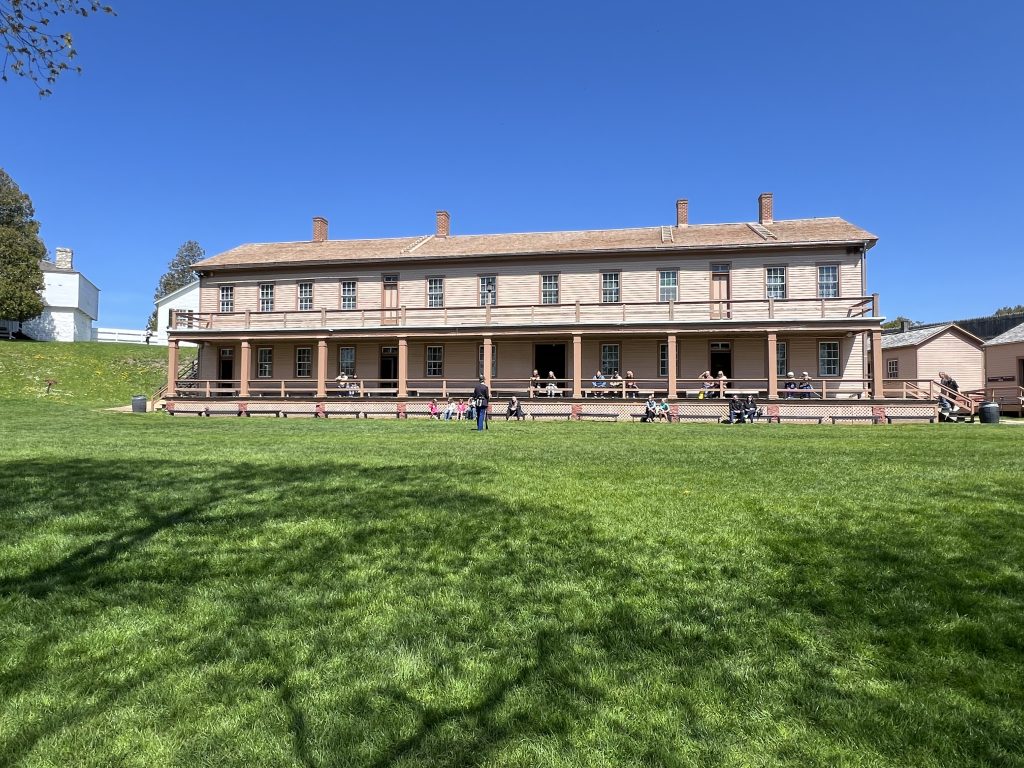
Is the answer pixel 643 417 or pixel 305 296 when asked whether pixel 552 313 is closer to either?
pixel 643 417

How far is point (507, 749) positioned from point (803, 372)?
1006 inches

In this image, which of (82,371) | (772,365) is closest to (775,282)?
(772,365)

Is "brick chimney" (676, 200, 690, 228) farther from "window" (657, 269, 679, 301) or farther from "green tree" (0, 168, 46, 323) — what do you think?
"green tree" (0, 168, 46, 323)

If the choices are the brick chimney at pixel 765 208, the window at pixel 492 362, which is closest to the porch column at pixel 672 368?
the window at pixel 492 362

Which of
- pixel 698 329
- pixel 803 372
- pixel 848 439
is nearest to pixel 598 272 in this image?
pixel 698 329

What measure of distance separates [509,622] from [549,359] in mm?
23613

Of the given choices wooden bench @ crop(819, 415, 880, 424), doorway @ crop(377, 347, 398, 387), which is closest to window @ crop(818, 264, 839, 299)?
wooden bench @ crop(819, 415, 880, 424)

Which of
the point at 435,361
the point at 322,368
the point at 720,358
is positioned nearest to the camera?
the point at 322,368

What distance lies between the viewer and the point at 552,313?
1020 inches

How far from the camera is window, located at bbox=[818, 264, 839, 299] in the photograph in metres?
24.0

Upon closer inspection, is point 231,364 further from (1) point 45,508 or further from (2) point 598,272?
(1) point 45,508

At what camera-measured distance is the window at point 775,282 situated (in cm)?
2459

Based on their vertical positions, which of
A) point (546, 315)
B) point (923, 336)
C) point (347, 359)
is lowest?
point (347, 359)

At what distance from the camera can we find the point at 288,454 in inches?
400
